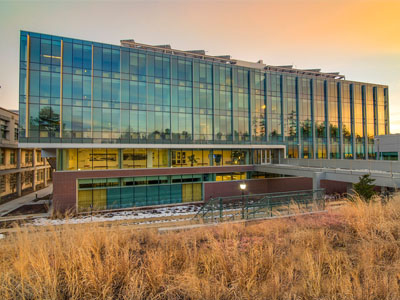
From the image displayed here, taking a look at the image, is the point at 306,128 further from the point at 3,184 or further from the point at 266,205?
the point at 3,184

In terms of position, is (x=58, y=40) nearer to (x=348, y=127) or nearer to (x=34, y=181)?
(x=34, y=181)

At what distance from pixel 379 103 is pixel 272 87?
24287mm

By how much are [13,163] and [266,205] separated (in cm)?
3948

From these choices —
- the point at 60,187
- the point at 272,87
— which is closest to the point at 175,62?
the point at 272,87

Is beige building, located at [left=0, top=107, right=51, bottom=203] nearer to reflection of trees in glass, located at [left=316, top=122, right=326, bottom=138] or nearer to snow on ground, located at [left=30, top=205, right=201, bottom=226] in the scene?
snow on ground, located at [left=30, top=205, right=201, bottom=226]

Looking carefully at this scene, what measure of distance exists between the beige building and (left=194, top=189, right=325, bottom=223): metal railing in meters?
32.8

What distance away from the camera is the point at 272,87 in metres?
34.6

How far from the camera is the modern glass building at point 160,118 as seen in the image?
23.0 m

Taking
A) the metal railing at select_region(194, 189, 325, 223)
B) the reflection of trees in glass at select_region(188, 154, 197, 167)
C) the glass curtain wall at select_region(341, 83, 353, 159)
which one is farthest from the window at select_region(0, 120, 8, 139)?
the glass curtain wall at select_region(341, 83, 353, 159)

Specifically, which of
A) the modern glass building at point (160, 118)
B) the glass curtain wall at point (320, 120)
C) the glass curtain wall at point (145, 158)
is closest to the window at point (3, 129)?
the modern glass building at point (160, 118)

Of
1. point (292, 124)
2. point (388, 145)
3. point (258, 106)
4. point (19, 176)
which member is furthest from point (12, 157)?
point (388, 145)

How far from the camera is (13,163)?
107 ft

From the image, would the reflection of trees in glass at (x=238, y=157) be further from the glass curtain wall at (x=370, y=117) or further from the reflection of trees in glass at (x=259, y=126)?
the glass curtain wall at (x=370, y=117)

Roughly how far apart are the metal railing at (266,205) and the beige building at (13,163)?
32.8 metres
